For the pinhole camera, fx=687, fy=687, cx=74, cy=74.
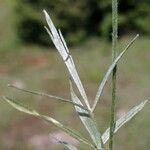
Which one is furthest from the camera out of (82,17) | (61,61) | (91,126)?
(82,17)

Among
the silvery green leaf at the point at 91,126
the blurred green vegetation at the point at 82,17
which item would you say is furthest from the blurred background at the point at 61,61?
the silvery green leaf at the point at 91,126

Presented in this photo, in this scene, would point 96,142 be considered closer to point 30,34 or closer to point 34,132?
point 34,132

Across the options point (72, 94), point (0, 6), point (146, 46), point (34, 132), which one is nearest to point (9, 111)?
point (34, 132)

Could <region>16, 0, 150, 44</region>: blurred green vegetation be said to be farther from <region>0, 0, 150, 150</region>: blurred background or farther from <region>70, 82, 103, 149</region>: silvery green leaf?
<region>70, 82, 103, 149</region>: silvery green leaf

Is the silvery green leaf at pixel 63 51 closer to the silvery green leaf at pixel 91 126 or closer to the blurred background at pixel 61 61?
the silvery green leaf at pixel 91 126

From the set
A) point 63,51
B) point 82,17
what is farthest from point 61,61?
point 63,51

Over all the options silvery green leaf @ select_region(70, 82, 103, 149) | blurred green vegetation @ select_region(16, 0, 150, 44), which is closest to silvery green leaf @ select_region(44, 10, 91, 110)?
silvery green leaf @ select_region(70, 82, 103, 149)

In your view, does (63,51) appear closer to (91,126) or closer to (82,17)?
(91,126)

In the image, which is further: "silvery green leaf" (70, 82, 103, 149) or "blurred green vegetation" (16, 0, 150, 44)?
"blurred green vegetation" (16, 0, 150, 44)
